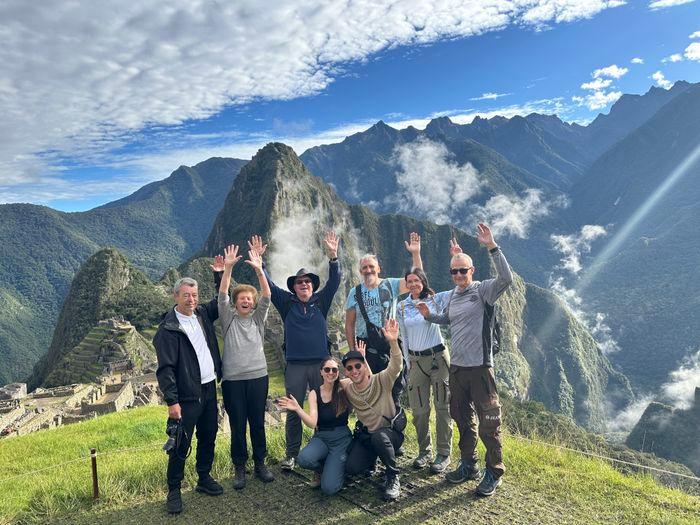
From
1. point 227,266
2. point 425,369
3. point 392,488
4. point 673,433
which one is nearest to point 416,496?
point 392,488

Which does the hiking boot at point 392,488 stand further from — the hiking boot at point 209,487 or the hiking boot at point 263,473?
the hiking boot at point 209,487

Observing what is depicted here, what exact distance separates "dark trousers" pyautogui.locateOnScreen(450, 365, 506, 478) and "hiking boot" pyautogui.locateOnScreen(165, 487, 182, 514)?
3901 millimetres

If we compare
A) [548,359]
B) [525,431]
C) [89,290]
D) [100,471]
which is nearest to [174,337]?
[100,471]

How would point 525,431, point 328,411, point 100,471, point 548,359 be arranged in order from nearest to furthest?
point 328,411 → point 100,471 → point 525,431 → point 548,359

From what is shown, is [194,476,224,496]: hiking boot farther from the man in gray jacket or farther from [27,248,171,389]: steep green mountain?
[27,248,171,389]: steep green mountain

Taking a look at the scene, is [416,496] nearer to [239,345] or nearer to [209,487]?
[209,487]

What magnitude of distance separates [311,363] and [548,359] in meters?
208

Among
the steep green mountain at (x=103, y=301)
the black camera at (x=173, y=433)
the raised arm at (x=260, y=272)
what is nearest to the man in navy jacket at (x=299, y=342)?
the raised arm at (x=260, y=272)

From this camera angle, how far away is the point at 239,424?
6352mm

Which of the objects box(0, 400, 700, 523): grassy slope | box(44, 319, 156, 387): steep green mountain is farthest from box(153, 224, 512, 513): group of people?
box(44, 319, 156, 387): steep green mountain

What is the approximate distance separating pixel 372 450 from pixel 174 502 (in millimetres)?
2684

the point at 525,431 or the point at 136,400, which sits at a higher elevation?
the point at 525,431

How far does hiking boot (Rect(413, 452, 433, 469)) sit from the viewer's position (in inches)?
266

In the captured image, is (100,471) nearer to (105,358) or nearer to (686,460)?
(105,358)
